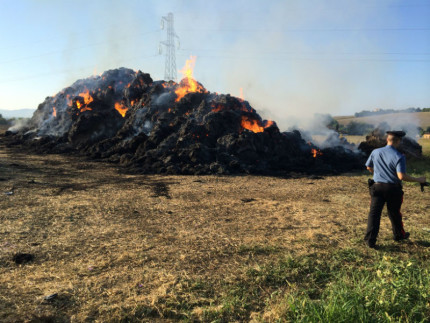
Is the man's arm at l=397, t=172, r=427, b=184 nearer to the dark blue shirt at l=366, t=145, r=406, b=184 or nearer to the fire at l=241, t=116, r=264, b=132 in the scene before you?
the dark blue shirt at l=366, t=145, r=406, b=184

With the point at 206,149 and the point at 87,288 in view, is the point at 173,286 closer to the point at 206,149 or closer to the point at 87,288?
the point at 87,288

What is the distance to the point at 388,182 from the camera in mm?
4918

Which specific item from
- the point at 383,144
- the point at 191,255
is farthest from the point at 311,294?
the point at 383,144

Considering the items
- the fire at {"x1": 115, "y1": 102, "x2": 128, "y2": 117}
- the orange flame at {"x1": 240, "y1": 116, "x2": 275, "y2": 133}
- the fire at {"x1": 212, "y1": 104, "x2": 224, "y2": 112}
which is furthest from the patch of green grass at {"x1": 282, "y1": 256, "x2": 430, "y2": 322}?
the fire at {"x1": 115, "y1": 102, "x2": 128, "y2": 117}

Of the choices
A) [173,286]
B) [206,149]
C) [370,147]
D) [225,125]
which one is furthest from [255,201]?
[370,147]

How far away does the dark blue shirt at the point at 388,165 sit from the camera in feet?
15.7

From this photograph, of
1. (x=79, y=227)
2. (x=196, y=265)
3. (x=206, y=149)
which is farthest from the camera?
(x=206, y=149)

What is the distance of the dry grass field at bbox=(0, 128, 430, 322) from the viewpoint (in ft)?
11.2

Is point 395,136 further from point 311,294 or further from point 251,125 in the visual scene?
point 251,125

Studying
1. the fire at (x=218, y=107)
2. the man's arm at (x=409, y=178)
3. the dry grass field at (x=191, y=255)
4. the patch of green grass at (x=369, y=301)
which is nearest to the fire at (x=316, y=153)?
the fire at (x=218, y=107)

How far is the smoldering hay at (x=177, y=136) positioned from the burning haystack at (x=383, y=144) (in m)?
1.69

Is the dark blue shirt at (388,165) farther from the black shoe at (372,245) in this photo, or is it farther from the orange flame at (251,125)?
the orange flame at (251,125)

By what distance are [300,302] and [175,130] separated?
16.8m

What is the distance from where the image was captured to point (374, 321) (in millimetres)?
2988
